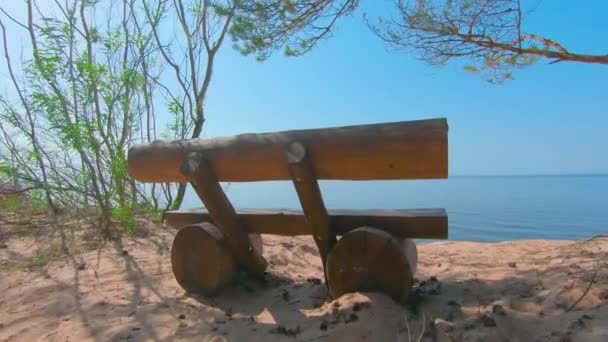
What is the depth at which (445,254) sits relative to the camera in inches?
175

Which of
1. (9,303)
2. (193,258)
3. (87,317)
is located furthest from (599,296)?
(9,303)

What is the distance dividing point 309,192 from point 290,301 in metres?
0.93

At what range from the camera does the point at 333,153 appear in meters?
2.25

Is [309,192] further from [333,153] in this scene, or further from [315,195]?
[333,153]

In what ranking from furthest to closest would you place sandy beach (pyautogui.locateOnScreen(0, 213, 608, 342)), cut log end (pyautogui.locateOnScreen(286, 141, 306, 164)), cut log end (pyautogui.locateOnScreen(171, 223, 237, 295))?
1. cut log end (pyautogui.locateOnScreen(171, 223, 237, 295))
2. cut log end (pyautogui.locateOnScreen(286, 141, 306, 164))
3. sandy beach (pyautogui.locateOnScreen(0, 213, 608, 342))

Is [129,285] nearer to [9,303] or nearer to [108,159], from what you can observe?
[9,303]

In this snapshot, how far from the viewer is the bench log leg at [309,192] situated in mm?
2271

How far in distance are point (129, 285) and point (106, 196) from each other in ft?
6.45

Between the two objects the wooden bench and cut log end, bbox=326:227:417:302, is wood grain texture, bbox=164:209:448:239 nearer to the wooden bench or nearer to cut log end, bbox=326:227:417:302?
the wooden bench

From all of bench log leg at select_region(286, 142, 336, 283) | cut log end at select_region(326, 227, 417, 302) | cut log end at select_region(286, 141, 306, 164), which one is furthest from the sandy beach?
cut log end at select_region(286, 141, 306, 164)

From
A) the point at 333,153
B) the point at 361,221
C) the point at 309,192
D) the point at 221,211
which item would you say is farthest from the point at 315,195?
the point at 221,211

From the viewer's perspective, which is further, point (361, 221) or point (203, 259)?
point (203, 259)

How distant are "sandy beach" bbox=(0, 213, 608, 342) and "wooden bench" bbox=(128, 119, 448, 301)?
0.20 metres

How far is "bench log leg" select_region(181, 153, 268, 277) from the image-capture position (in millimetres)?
2609
